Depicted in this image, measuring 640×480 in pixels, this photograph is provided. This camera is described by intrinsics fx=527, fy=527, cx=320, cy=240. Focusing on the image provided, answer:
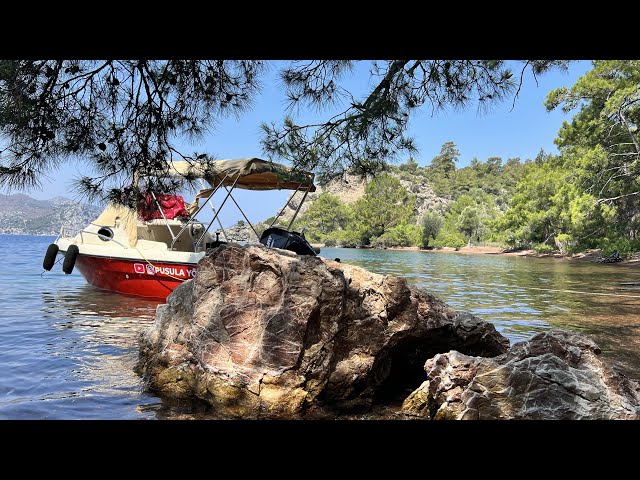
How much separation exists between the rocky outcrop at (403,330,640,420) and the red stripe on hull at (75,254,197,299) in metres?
7.58

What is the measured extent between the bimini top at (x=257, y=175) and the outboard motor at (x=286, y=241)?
0.84m

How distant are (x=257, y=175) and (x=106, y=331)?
13.0 feet

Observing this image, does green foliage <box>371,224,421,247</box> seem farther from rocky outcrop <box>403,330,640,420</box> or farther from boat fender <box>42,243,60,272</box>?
rocky outcrop <box>403,330,640,420</box>

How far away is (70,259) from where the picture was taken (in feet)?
37.7

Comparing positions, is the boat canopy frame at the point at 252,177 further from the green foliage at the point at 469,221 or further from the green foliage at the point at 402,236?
the green foliage at the point at 402,236

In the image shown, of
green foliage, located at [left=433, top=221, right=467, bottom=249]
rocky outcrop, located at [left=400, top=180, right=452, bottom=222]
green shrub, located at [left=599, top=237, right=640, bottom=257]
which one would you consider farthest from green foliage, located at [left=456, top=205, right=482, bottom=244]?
rocky outcrop, located at [left=400, top=180, right=452, bottom=222]

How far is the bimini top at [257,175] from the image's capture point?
18.1ft

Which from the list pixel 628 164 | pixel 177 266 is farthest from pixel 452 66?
pixel 628 164

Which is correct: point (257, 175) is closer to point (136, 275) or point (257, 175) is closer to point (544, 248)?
point (136, 275)

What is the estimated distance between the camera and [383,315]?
4855mm

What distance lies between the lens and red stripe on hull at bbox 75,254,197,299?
10.9 meters

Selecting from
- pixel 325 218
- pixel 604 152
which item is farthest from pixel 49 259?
pixel 325 218

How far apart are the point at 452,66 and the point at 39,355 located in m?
5.71
